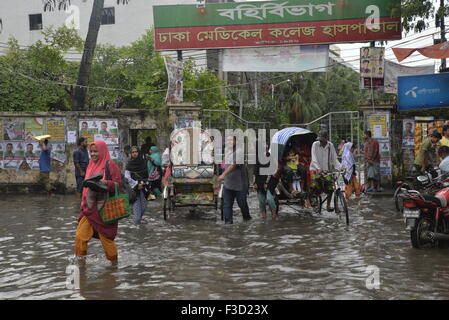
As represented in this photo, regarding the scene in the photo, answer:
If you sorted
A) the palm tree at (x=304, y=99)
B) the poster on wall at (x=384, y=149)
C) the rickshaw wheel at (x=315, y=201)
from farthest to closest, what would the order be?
the palm tree at (x=304, y=99), the poster on wall at (x=384, y=149), the rickshaw wheel at (x=315, y=201)

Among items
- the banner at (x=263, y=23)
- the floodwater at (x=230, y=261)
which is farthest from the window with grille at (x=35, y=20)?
the floodwater at (x=230, y=261)

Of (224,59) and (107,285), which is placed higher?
(224,59)

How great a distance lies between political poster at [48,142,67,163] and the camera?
18.4m

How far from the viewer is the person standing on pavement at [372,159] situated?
16469mm

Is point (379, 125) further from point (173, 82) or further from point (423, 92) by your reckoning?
point (173, 82)

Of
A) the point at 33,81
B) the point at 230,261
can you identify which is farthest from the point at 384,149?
the point at 33,81

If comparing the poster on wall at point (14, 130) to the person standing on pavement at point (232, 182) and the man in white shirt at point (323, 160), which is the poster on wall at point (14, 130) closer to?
the person standing on pavement at point (232, 182)

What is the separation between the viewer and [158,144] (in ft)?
61.1

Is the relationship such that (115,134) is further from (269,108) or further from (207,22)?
(269,108)

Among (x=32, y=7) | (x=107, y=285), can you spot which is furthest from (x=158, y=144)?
(x=32, y=7)

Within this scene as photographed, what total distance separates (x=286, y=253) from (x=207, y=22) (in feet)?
42.3

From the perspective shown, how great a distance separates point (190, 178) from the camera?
12016 millimetres

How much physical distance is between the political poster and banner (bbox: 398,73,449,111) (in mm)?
10031

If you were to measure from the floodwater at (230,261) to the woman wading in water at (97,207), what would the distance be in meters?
0.30
